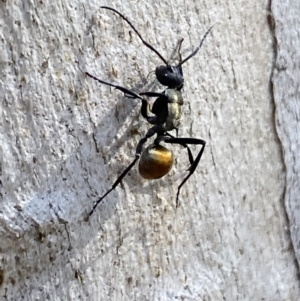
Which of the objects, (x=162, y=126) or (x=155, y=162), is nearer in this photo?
(x=155, y=162)

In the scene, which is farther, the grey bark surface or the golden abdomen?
the golden abdomen

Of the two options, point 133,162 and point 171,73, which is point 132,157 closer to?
point 133,162

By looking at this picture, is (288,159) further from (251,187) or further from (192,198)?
(192,198)

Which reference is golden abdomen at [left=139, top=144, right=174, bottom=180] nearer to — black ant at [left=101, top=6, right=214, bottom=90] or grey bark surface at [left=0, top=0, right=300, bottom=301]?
grey bark surface at [left=0, top=0, right=300, bottom=301]

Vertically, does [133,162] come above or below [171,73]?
below

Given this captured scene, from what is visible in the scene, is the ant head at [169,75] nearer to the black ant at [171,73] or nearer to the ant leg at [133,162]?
the black ant at [171,73]

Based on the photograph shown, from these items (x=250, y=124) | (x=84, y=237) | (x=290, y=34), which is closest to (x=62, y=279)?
(x=84, y=237)

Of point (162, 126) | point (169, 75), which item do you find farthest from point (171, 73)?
point (162, 126)

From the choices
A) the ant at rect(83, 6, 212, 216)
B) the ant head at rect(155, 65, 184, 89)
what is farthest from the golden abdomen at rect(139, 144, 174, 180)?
the ant head at rect(155, 65, 184, 89)
